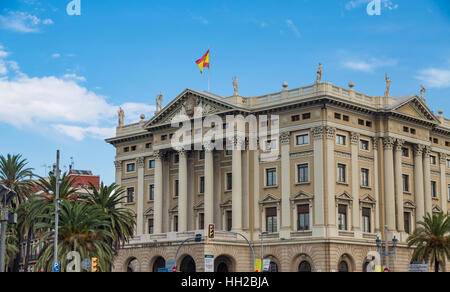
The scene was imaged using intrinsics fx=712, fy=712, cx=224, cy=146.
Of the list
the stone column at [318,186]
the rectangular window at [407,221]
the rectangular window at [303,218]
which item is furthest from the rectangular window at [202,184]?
the rectangular window at [407,221]

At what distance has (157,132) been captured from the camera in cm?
9012

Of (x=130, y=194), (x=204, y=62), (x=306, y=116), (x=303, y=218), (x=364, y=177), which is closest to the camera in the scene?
(x=303, y=218)

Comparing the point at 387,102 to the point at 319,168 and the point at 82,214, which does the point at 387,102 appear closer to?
the point at 319,168

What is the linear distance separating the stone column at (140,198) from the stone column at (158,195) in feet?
16.4

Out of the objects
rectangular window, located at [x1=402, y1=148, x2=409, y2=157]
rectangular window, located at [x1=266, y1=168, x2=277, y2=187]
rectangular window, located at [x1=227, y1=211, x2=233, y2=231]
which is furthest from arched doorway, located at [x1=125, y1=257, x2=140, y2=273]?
rectangular window, located at [x1=402, y1=148, x2=409, y2=157]

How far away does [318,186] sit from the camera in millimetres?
74812

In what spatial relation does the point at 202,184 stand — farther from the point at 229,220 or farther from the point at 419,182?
the point at 419,182

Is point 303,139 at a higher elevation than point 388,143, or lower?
lower

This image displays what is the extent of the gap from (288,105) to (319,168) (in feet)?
25.8

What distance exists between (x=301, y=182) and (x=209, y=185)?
11.5m

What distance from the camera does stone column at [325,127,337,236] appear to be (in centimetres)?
7394

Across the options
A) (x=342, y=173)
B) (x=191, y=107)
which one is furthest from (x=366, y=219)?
(x=191, y=107)
